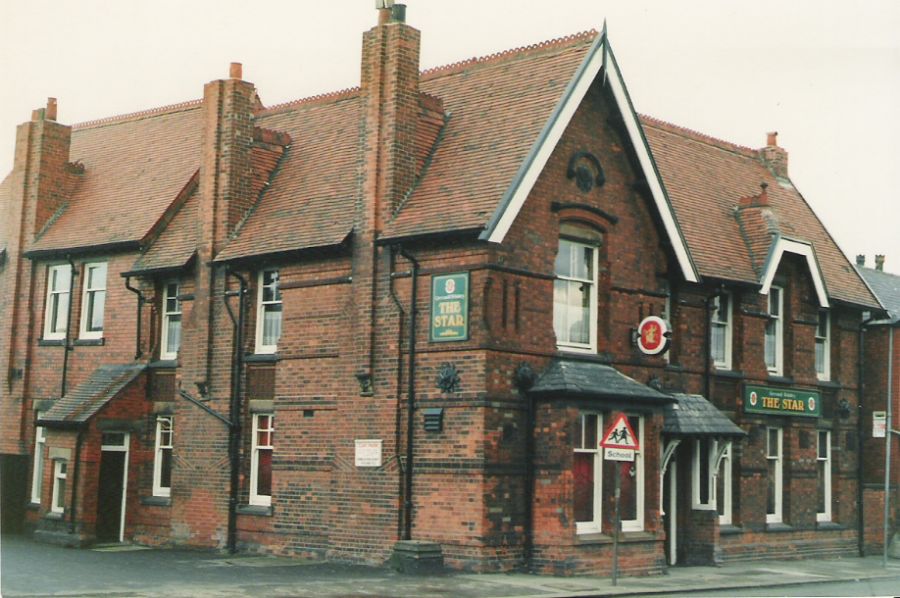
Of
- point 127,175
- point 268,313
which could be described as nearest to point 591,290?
point 268,313

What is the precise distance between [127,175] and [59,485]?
7.99 metres

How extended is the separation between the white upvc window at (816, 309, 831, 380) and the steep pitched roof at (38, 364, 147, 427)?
1627cm

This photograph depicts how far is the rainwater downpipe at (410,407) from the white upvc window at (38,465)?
35.2 ft

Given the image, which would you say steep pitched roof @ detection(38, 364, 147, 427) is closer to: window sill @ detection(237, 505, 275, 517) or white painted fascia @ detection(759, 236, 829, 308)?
window sill @ detection(237, 505, 275, 517)

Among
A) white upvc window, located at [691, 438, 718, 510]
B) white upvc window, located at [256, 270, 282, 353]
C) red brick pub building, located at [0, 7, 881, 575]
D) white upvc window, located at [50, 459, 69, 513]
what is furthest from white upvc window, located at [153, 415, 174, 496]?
white upvc window, located at [691, 438, 718, 510]

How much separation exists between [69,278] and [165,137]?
4448mm

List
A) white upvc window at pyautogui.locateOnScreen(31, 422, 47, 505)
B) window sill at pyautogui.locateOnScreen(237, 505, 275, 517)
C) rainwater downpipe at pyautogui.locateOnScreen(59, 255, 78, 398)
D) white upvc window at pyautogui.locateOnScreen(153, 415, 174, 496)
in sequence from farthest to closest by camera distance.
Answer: rainwater downpipe at pyautogui.locateOnScreen(59, 255, 78, 398), white upvc window at pyautogui.locateOnScreen(31, 422, 47, 505), white upvc window at pyautogui.locateOnScreen(153, 415, 174, 496), window sill at pyautogui.locateOnScreen(237, 505, 275, 517)

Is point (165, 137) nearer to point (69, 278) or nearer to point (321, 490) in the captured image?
point (69, 278)

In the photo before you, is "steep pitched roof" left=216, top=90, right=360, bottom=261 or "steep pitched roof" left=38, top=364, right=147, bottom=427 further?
"steep pitched roof" left=38, top=364, right=147, bottom=427

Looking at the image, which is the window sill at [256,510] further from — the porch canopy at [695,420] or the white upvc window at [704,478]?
the white upvc window at [704,478]

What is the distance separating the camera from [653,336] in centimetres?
2406

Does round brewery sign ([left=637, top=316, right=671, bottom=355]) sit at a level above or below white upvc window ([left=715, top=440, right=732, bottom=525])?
above

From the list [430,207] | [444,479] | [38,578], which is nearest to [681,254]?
[430,207]

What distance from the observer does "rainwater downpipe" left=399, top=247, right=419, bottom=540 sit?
22.0 metres
